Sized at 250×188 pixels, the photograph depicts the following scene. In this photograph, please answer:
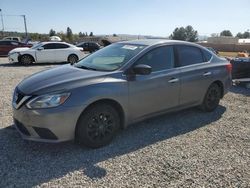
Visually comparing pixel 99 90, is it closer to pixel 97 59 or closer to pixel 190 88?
pixel 97 59

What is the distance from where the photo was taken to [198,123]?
5.52 meters

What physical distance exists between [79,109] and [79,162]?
0.71 meters

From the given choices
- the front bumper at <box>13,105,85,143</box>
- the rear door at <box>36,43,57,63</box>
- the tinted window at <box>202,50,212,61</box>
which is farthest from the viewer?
the rear door at <box>36,43,57,63</box>

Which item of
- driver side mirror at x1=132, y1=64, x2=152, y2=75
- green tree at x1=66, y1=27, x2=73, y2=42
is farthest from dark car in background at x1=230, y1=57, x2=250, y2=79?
green tree at x1=66, y1=27, x2=73, y2=42

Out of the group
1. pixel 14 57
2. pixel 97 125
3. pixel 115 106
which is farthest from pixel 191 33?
pixel 97 125

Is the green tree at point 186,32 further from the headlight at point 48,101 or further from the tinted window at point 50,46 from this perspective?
the headlight at point 48,101

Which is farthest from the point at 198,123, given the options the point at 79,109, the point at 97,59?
the point at 79,109

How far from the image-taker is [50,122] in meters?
3.78

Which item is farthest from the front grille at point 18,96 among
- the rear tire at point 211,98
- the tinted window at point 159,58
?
the rear tire at point 211,98

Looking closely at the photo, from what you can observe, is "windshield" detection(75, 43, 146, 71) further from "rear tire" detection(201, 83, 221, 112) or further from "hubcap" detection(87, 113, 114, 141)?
"rear tire" detection(201, 83, 221, 112)

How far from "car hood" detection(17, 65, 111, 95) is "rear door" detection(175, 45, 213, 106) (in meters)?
1.70

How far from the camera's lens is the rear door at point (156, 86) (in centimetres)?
456

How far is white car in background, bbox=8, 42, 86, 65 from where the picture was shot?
15.5 metres

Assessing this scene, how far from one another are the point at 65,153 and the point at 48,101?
0.83m
